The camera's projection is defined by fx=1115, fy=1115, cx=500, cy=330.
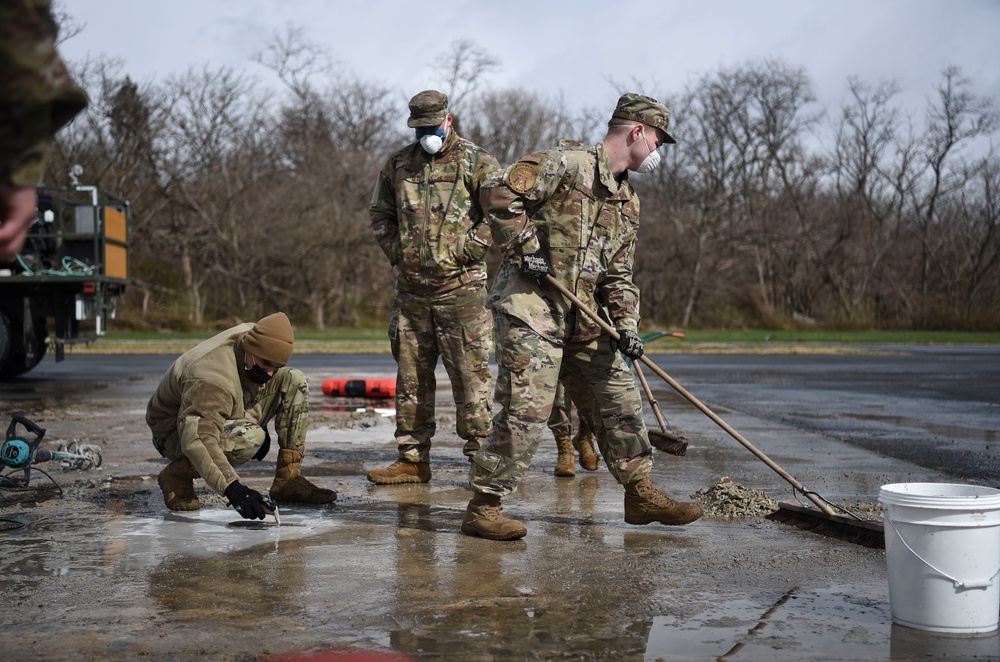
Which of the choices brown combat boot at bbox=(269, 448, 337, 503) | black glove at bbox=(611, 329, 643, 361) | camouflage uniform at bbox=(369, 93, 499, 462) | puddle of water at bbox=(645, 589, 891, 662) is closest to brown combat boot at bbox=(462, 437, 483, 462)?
camouflage uniform at bbox=(369, 93, 499, 462)

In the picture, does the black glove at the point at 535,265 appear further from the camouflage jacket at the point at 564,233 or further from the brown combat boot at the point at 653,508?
the brown combat boot at the point at 653,508

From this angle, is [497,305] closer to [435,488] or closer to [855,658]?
[435,488]

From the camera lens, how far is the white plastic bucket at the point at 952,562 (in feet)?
12.4

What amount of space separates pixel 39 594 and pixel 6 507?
2.16m

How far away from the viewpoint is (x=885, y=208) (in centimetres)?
4366

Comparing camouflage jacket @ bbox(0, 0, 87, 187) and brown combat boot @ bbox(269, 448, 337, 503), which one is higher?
camouflage jacket @ bbox(0, 0, 87, 187)

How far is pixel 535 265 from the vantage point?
522cm

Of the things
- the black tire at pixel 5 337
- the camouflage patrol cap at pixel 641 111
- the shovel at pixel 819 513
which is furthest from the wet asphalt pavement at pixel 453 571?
the black tire at pixel 5 337

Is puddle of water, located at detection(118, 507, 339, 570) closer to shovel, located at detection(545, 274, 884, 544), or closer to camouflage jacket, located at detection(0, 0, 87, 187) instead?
shovel, located at detection(545, 274, 884, 544)

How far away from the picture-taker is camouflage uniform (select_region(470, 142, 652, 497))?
5266 millimetres

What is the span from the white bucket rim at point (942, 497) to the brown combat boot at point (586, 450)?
3.67 m

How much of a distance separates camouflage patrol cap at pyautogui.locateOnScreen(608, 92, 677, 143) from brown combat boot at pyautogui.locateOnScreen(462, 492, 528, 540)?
199 cm

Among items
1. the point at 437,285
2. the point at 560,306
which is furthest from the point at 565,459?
the point at 560,306

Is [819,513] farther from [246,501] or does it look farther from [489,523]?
[246,501]
